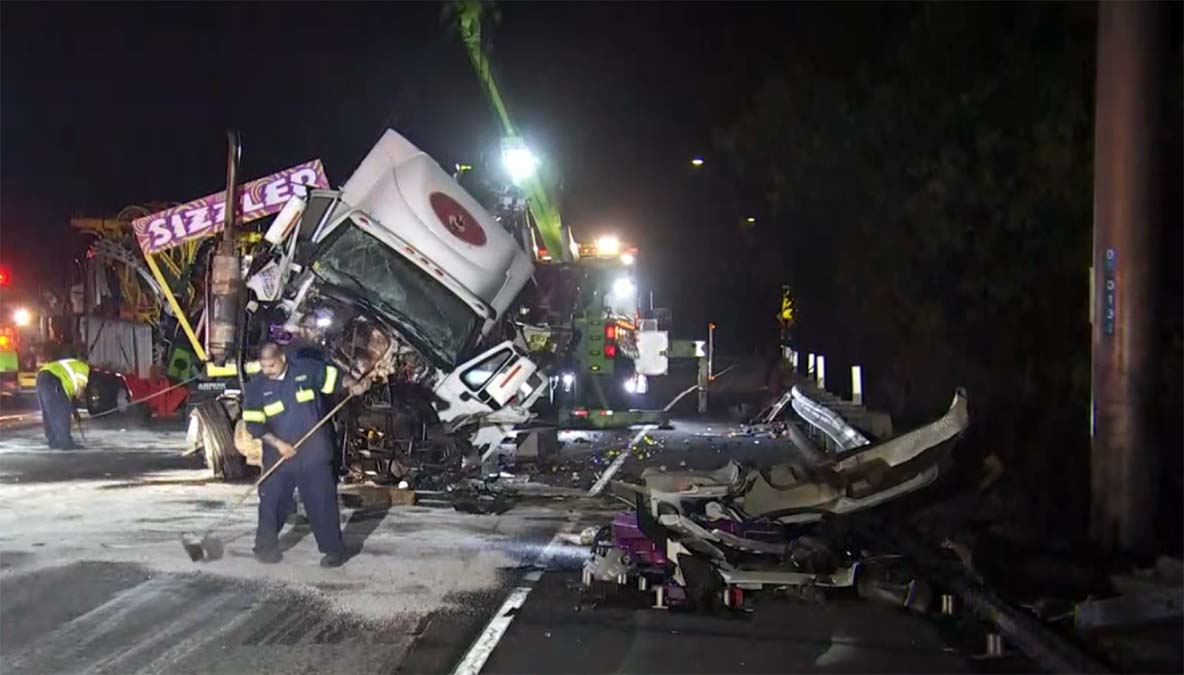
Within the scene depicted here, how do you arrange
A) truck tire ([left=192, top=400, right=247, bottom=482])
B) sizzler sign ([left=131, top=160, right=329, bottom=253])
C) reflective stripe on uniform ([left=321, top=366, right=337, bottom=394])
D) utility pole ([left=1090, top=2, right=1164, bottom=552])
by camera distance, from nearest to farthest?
1. utility pole ([left=1090, top=2, right=1164, bottom=552])
2. reflective stripe on uniform ([left=321, top=366, right=337, bottom=394])
3. truck tire ([left=192, top=400, right=247, bottom=482])
4. sizzler sign ([left=131, top=160, right=329, bottom=253])

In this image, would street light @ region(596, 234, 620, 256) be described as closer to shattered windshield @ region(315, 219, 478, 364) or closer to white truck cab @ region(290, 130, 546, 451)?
white truck cab @ region(290, 130, 546, 451)

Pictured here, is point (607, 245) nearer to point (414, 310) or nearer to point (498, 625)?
point (414, 310)

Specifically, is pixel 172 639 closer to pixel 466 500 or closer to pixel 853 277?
pixel 466 500

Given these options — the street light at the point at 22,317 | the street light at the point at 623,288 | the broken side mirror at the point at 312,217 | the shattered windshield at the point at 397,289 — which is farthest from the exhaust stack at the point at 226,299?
the street light at the point at 22,317

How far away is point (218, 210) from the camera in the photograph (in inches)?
538

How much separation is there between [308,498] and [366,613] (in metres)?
1.55

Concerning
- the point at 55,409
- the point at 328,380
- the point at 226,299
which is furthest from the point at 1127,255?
the point at 55,409

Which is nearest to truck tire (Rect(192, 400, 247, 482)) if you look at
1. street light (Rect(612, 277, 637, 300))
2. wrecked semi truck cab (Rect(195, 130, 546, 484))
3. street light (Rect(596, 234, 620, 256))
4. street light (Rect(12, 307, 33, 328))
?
wrecked semi truck cab (Rect(195, 130, 546, 484))

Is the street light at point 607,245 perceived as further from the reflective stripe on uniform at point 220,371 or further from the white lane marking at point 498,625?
the white lane marking at point 498,625

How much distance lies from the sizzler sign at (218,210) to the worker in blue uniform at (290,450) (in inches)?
188

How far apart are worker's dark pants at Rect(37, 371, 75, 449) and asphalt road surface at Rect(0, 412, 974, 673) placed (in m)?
4.91

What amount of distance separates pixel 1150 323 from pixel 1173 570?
1873 mm

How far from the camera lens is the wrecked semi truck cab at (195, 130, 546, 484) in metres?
11.7

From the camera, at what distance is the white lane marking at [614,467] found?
41.8 ft
